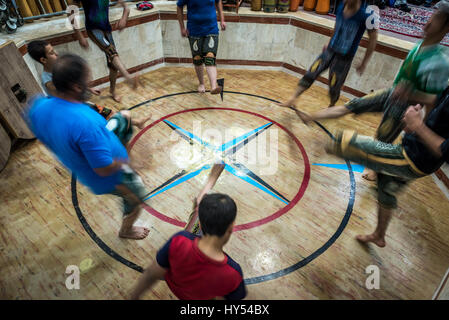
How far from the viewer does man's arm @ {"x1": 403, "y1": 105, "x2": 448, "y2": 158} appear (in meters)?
1.59

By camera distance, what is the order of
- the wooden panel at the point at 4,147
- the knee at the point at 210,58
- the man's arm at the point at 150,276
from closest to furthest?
the man's arm at the point at 150,276 < the wooden panel at the point at 4,147 < the knee at the point at 210,58

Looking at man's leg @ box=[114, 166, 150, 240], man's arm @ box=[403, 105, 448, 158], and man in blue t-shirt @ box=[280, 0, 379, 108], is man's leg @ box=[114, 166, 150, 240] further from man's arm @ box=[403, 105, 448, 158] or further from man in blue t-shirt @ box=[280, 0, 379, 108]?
man in blue t-shirt @ box=[280, 0, 379, 108]

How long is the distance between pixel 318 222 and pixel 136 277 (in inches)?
73.2

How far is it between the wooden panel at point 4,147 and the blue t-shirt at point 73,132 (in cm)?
212

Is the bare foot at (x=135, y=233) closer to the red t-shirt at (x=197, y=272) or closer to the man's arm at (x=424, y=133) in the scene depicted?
the red t-shirt at (x=197, y=272)

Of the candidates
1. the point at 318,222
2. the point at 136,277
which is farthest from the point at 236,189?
the point at 136,277

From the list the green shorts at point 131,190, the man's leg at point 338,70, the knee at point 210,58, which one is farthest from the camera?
the knee at point 210,58

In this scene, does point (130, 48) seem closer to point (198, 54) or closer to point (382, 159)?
point (198, 54)

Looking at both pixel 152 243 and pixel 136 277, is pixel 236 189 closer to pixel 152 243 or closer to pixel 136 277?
pixel 152 243

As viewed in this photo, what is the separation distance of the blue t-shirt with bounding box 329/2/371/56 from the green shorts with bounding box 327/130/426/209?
1.80m

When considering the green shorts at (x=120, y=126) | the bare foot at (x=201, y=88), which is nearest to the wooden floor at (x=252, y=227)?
the green shorts at (x=120, y=126)

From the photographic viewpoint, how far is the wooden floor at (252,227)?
2184 mm

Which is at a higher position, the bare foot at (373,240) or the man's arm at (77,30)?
the man's arm at (77,30)

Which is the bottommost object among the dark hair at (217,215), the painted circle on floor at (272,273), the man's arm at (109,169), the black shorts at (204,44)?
the painted circle on floor at (272,273)
